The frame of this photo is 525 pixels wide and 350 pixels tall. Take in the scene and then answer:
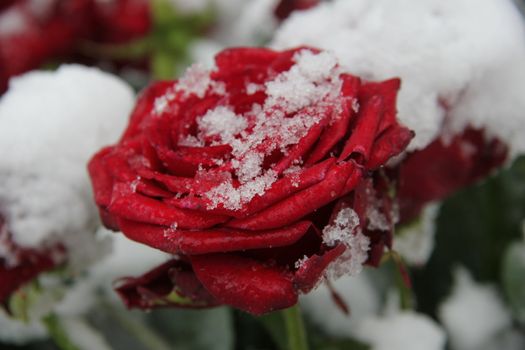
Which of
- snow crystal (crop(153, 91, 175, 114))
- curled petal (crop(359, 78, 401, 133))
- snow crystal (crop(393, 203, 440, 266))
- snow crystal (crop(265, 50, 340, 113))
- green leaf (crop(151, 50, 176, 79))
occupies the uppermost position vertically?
green leaf (crop(151, 50, 176, 79))

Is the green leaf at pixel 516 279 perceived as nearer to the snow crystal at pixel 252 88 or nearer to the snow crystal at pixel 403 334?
the snow crystal at pixel 403 334

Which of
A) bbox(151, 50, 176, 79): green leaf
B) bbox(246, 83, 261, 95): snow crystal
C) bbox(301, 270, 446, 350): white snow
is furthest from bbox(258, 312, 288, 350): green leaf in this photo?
bbox(151, 50, 176, 79): green leaf

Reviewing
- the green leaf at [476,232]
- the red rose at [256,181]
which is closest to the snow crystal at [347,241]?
the red rose at [256,181]

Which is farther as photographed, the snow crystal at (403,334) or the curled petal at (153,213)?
the snow crystal at (403,334)

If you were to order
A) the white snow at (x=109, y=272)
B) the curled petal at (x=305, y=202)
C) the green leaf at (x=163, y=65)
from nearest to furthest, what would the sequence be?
the curled petal at (x=305, y=202), the white snow at (x=109, y=272), the green leaf at (x=163, y=65)

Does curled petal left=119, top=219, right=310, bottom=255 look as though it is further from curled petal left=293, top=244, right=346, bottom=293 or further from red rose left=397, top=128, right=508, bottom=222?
red rose left=397, top=128, right=508, bottom=222

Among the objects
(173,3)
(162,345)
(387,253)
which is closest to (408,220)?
(387,253)
